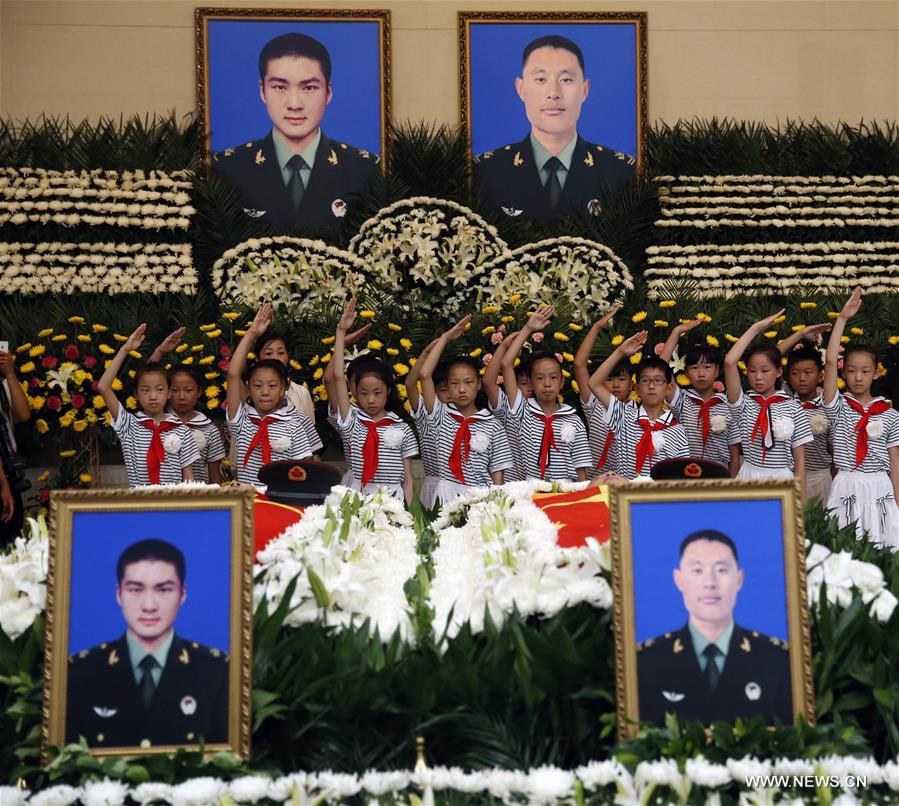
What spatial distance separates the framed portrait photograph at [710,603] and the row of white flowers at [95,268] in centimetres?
646

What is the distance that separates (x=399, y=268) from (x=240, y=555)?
6551mm

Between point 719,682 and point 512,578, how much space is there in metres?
0.51

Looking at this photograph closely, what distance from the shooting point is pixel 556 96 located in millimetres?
9711

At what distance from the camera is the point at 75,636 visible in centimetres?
213

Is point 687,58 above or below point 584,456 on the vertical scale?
above

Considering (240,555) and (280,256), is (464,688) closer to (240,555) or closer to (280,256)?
(240,555)

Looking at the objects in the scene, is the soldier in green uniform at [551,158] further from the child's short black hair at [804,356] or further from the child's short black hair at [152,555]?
the child's short black hair at [152,555]

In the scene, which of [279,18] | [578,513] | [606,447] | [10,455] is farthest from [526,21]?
[578,513]

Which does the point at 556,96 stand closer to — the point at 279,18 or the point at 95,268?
the point at 279,18

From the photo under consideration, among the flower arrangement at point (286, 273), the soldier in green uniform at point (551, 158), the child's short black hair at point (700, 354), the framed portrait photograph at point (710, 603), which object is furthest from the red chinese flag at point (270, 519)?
the soldier in green uniform at point (551, 158)

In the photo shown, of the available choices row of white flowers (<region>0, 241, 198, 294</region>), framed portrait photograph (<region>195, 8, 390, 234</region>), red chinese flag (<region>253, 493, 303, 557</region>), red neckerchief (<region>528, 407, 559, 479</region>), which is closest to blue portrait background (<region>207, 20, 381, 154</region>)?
framed portrait photograph (<region>195, 8, 390, 234</region>)

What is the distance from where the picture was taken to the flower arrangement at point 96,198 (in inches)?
320

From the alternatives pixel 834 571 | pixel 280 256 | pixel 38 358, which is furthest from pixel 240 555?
pixel 280 256

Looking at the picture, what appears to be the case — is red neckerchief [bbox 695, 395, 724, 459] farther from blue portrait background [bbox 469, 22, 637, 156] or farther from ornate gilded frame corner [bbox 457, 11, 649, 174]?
blue portrait background [bbox 469, 22, 637, 156]
